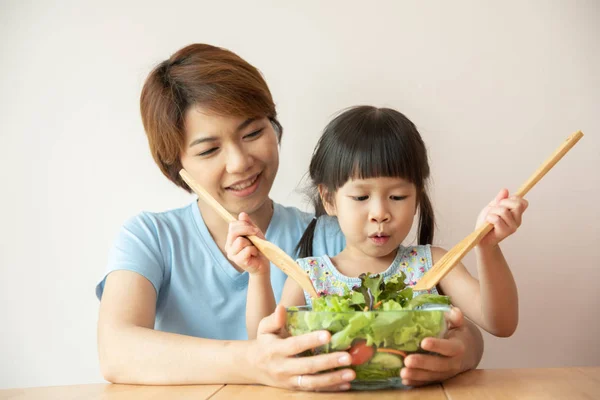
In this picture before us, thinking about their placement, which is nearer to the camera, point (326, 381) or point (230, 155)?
point (326, 381)

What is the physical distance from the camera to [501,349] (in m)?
1.79

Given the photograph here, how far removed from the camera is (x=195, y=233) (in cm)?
156

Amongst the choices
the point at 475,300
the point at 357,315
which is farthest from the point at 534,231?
the point at 357,315

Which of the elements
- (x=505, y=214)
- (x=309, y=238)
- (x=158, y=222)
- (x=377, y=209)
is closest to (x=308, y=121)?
(x=309, y=238)

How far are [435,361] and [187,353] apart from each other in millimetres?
416

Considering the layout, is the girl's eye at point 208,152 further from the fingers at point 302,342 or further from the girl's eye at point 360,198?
the fingers at point 302,342

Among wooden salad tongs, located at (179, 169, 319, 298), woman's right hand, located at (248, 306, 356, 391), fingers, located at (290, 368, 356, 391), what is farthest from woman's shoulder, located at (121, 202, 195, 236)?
fingers, located at (290, 368, 356, 391)

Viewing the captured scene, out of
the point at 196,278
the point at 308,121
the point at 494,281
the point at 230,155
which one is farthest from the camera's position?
the point at 308,121

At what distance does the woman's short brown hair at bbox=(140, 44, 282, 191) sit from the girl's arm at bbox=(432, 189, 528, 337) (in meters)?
0.57

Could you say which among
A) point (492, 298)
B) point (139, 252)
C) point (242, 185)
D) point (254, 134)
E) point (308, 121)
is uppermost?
point (308, 121)

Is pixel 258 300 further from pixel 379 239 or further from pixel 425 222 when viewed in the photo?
pixel 425 222

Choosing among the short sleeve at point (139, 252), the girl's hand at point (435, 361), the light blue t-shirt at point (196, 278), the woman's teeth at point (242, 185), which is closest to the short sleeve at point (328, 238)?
the light blue t-shirt at point (196, 278)

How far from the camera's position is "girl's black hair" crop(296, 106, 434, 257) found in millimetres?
1273

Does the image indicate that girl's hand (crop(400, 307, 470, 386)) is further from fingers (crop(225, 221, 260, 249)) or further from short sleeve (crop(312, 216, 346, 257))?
short sleeve (crop(312, 216, 346, 257))
